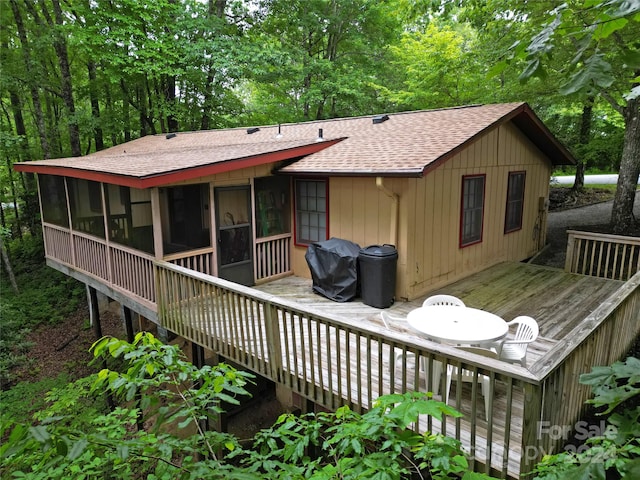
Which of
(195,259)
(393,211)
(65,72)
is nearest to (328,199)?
(393,211)

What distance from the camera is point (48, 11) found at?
14945mm

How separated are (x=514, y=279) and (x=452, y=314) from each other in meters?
4.13

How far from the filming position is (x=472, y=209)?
8000mm

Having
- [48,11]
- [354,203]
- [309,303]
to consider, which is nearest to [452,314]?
[309,303]

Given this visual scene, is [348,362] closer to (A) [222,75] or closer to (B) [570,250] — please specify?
(B) [570,250]

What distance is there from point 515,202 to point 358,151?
4.11 metres

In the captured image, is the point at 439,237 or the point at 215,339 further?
the point at 439,237

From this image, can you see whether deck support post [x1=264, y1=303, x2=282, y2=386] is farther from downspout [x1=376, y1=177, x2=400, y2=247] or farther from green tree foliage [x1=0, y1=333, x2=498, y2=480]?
downspout [x1=376, y1=177, x2=400, y2=247]

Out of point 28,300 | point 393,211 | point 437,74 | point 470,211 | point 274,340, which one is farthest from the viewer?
point 28,300

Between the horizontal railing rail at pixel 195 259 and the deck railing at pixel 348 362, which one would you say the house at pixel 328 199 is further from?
the deck railing at pixel 348 362

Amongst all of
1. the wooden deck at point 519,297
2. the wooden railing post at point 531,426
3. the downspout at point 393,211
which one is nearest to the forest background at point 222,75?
the wooden deck at point 519,297

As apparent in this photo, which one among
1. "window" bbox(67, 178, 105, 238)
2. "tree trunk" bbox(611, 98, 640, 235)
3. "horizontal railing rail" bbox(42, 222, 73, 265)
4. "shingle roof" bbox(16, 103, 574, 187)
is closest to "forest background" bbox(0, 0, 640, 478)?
"tree trunk" bbox(611, 98, 640, 235)

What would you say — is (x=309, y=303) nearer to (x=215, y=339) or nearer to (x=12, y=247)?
(x=215, y=339)

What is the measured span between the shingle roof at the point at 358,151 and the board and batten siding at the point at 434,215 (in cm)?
35
